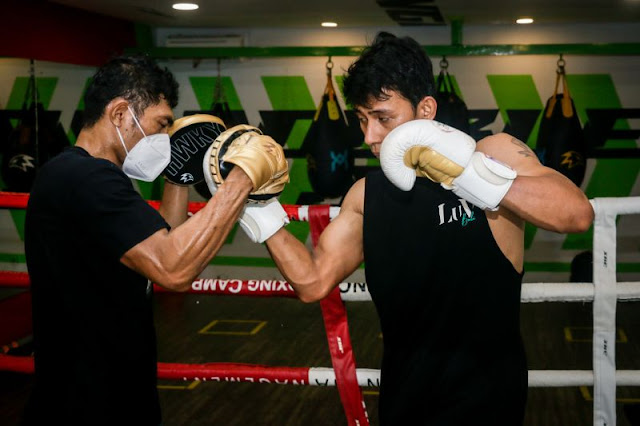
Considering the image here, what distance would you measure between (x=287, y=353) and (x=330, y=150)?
5.69 ft

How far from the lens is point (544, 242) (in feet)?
21.4

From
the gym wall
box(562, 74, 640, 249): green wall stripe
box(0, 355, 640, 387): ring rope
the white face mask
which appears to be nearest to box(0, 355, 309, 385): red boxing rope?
box(0, 355, 640, 387): ring rope

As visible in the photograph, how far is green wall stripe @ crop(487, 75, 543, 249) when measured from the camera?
252 inches

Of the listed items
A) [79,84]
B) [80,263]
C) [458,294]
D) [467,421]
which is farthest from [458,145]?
[79,84]

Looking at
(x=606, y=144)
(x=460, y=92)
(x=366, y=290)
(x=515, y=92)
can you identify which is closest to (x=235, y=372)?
(x=366, y=290)

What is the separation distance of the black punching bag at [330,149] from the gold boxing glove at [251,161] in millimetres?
4057

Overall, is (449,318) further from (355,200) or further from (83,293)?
(83,293)

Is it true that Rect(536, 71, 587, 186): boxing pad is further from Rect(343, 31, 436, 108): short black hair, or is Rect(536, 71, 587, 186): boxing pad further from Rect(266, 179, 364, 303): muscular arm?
Rect(266, 179, 364, 303): muscular arm

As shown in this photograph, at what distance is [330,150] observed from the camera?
5.70 meters

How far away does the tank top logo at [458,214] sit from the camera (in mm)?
1630

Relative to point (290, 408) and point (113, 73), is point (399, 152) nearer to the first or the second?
point (113, 73)

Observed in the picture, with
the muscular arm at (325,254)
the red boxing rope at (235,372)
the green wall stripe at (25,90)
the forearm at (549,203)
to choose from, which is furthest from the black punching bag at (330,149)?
the forearm at (549,203)

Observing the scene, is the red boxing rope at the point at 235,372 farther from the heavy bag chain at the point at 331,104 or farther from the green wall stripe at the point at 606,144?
the green wall stripe at the point at 606,144

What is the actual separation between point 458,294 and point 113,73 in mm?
996
